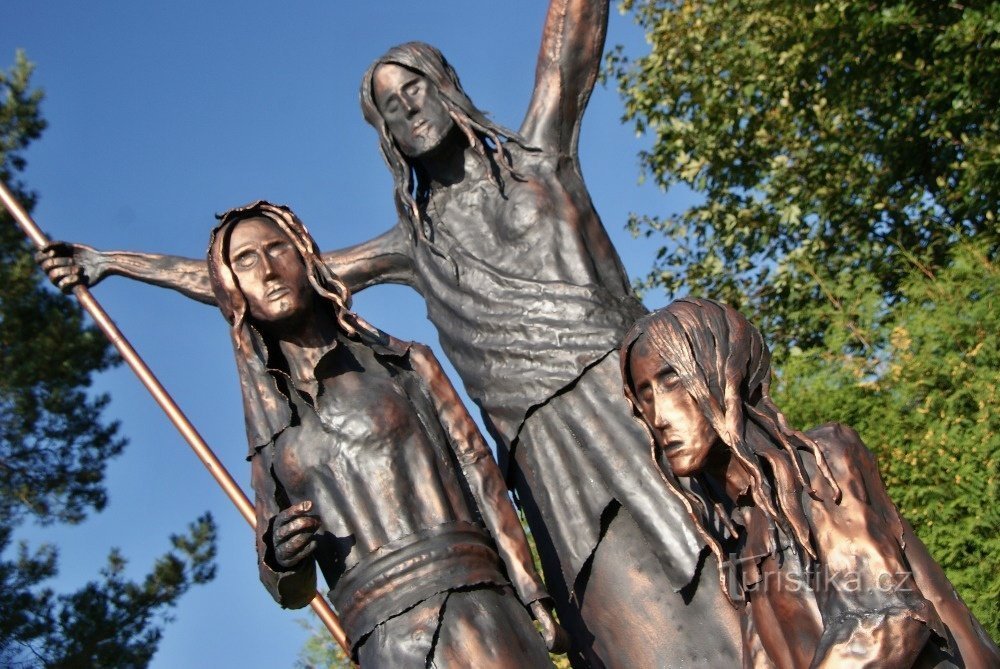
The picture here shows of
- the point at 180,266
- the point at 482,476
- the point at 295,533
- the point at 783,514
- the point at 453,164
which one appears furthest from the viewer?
the point at 180,266

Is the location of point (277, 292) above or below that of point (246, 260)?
below

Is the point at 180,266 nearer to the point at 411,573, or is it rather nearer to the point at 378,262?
the point at 378,262

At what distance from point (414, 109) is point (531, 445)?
144 cm

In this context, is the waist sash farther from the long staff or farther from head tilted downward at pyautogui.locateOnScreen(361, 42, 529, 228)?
head tilted downward at pyautogui.locateOnScreen(361, 42, 529, 228)

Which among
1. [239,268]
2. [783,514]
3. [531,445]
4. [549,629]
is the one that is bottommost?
[783,514]

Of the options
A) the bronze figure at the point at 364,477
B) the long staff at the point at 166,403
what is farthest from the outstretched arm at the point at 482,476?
the long staff at the point at 166,403

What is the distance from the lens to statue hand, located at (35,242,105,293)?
6527 mm

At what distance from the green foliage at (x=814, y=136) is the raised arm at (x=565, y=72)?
7.95 metres

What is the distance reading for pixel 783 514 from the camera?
14.0 ft

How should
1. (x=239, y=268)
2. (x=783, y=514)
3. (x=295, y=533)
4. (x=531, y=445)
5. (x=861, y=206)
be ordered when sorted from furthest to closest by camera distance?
(x=861, y=206) < (x=531, y=445) < (x=239, y=268) < (x=295, y=533) < (x=783, y=514)

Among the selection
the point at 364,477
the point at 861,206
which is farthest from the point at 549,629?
the point at 861,206

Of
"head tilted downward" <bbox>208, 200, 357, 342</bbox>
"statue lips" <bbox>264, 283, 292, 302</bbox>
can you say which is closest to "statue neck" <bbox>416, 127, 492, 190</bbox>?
"head tilted downward" <bbox>208, 200, 357, 342</bbox>

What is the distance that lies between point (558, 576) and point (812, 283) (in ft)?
34.7

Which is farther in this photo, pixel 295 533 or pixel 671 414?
pixel 295 533
